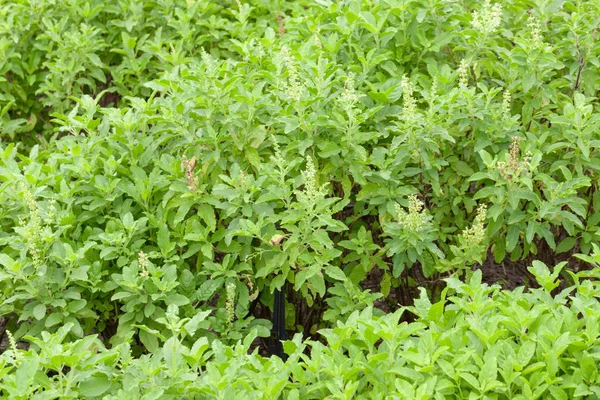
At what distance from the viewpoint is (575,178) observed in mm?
3982

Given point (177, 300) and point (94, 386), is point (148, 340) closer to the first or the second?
point (177, 300)

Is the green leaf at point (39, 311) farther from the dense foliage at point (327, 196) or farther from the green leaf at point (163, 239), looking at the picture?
the green leaf at point (163, 239)

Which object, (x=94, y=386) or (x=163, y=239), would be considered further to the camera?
(x=163, y=239)

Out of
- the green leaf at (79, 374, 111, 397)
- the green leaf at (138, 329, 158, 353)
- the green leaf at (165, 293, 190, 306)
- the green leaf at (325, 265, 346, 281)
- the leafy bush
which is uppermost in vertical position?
the leafy bush

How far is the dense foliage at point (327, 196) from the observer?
3729mm

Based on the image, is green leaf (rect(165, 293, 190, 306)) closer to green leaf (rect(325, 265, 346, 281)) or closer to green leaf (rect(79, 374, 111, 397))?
green leaf (rect(325, 265, 346, 281))

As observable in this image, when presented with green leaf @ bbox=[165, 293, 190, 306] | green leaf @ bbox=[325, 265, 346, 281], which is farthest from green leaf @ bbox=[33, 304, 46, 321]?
green leaf @ bbox=[325, 265, 346, 281]

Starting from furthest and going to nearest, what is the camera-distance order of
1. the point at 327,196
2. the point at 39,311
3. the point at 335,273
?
the point at 327,196, the point at 335,273, the point at 39,311

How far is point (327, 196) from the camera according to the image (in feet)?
14.0

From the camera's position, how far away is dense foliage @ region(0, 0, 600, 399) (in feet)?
12.2

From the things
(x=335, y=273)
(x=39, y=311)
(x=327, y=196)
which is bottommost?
(x=39, y=311)

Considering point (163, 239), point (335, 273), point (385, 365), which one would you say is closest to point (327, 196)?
point (335, 273)

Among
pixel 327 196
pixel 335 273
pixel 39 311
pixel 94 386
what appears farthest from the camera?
pixel 327 196

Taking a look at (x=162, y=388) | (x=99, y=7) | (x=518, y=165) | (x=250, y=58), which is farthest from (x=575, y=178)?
(x=99, y=7)
